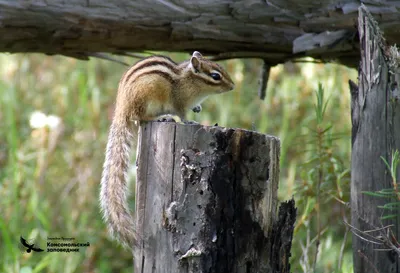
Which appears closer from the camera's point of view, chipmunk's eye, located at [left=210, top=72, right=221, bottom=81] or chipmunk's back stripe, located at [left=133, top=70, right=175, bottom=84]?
chipmunk's back stripe, located at [left=133, top=70, right=175, bottom=84]

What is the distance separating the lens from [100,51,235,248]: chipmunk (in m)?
2.86

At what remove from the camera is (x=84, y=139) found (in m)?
5.86

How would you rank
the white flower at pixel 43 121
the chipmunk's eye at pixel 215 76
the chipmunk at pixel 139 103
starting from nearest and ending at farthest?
the chipmunk at pixel 139 103, the chipmunk's eye at pixel 215 76, the white flower at pixel 43 121

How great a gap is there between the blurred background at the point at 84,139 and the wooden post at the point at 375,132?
0.93 metres

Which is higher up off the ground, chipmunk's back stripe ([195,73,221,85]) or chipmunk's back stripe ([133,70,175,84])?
chipmunk's back stripe ([195,73,221,85])

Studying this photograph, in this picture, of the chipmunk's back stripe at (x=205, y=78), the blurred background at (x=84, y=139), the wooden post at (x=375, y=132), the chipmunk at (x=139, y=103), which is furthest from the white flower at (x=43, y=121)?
the wooden post at (x=375, y=132)

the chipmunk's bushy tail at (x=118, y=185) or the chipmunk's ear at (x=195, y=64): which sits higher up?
the chipmunk's ear at (x=195, y=64)

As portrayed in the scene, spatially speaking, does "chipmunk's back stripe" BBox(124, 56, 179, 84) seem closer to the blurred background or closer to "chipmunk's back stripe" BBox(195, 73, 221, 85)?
"chipmunk's back stripe" BBox(195, 73, 221, 85)

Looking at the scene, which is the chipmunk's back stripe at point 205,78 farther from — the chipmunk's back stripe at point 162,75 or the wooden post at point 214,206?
the wooden post at point 214,206

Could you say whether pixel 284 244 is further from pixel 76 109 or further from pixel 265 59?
pixel 76 109

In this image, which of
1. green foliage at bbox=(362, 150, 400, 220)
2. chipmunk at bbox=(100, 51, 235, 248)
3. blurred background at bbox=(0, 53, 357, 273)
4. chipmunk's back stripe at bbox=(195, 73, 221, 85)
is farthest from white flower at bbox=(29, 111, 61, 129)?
green foliage at bbox=(362, 150, 400, 220)

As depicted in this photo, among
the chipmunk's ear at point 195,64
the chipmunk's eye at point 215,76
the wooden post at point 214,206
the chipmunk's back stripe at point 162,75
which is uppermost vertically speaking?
the chipmunk's ear at point 195,64

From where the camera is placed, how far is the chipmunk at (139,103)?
2863 mm

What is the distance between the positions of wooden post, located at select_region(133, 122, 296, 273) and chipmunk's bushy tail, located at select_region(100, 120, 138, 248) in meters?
0.09
